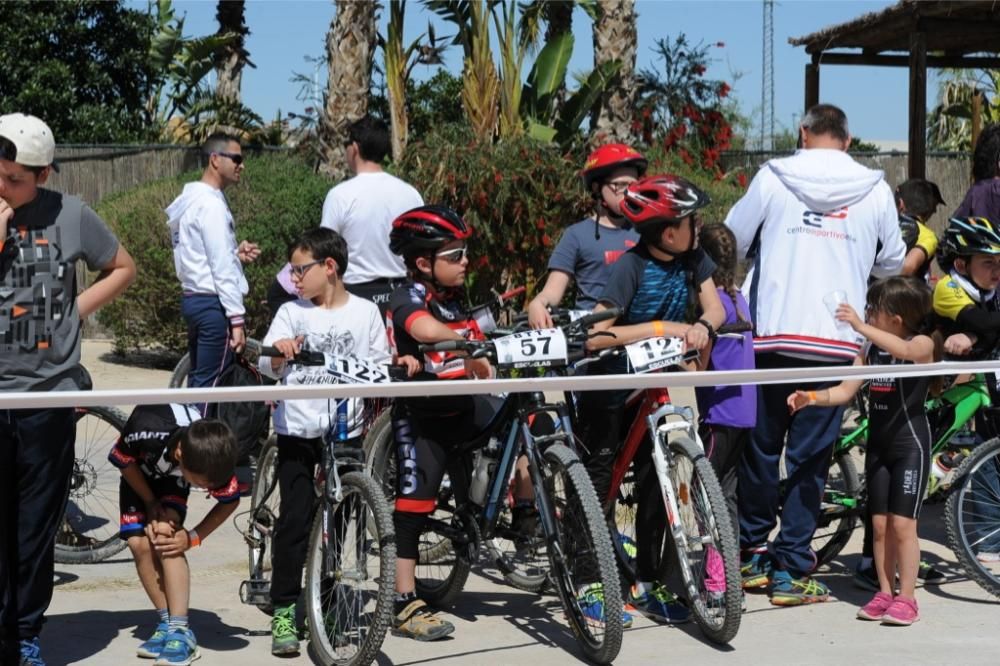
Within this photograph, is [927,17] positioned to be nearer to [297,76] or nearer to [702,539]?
[702,539]

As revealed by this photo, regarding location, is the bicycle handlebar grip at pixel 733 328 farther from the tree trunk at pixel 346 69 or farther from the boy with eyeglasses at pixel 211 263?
the tree trunk at pixel 346 69

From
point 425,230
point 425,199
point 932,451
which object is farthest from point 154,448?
point 425,199

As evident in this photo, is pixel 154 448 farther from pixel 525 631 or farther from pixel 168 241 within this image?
pixel 168 241

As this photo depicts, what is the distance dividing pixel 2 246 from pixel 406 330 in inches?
60.4

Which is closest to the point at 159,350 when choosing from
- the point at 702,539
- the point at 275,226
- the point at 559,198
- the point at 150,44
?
the point at 275,226

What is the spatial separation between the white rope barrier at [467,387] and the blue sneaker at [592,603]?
0.74 meters

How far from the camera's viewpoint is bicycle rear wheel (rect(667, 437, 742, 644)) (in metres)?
5.36

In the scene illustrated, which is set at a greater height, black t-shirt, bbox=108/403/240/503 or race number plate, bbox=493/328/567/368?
race number plate, bbox=493/328/567/368

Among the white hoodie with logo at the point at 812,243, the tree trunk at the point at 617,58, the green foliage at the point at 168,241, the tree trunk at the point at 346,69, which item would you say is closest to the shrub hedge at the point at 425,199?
the green foliage at the point at 168,241

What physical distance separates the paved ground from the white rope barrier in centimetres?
101

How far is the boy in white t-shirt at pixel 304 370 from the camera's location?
214 inches

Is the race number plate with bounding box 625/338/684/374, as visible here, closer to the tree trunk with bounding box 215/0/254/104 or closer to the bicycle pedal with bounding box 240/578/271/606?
the bicycle pedal with bounding box 240/578/271/606

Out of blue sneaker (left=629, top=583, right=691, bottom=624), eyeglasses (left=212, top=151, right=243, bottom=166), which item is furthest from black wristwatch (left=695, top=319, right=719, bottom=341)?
eyeglasses (left=212, top=151, right=243, bottom=166)

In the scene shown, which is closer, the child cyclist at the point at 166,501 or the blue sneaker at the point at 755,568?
the child cyclist at the point at 166,501
